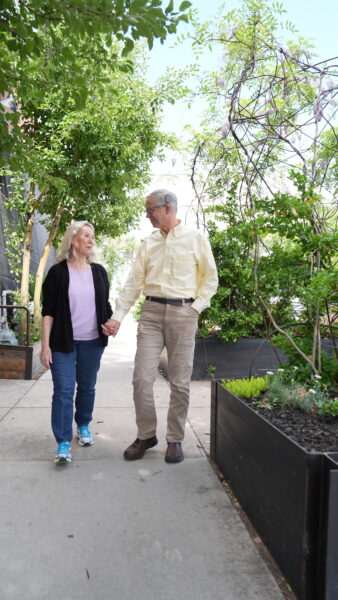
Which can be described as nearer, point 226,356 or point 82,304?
point 82,304

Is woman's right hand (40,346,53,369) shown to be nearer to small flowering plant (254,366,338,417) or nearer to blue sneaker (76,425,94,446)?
blue sneaker (76,425,94,446)

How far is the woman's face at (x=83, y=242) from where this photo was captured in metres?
3.31

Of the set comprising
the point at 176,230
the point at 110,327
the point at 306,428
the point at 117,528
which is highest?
the point at 176,230

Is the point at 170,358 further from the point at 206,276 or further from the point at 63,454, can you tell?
the point at 63,454

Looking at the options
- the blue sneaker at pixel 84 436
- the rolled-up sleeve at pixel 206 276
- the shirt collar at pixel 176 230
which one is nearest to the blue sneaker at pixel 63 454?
the blue sneaker at pixel 84 436

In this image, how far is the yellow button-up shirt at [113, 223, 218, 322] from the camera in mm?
3217

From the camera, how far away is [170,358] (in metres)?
3.31

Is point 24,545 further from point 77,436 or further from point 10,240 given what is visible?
point 10,240

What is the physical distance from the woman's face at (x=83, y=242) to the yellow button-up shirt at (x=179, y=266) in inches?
14.5

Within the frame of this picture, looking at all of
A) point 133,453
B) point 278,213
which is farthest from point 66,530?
point 278,213

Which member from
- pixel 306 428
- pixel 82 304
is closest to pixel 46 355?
pixel 82 304

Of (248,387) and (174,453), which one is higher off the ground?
(248,387)

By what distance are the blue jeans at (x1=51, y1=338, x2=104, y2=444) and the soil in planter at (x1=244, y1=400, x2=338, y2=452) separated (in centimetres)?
134

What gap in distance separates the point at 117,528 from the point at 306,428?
1095 millimetres
